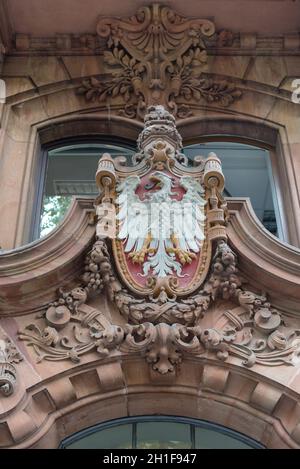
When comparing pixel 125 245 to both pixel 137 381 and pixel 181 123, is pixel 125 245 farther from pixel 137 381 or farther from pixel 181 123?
pixel 181 123

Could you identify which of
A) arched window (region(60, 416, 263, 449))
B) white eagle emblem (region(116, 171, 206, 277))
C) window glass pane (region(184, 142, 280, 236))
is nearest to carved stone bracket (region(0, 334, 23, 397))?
arched window (region(60, 416, 263, 449))

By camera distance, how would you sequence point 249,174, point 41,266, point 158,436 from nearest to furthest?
point 158,436 < point 41,266 < point 249,174

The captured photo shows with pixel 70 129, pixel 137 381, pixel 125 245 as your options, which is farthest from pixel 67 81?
pixel 137 381

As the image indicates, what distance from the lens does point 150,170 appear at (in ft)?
22.0

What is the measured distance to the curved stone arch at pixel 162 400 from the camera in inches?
218

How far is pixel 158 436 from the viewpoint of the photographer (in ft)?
19.0

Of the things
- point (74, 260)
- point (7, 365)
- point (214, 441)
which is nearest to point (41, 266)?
point (74, 260)

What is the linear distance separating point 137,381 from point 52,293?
43.2 inches

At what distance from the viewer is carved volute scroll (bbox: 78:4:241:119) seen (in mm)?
8586

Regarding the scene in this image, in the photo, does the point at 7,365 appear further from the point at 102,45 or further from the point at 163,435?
the point at 102,45

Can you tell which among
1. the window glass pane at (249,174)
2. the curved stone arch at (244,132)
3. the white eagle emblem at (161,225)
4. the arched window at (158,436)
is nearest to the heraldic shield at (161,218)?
the white eagle emblem at (161,225)

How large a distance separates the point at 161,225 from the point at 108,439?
6.29 ft
